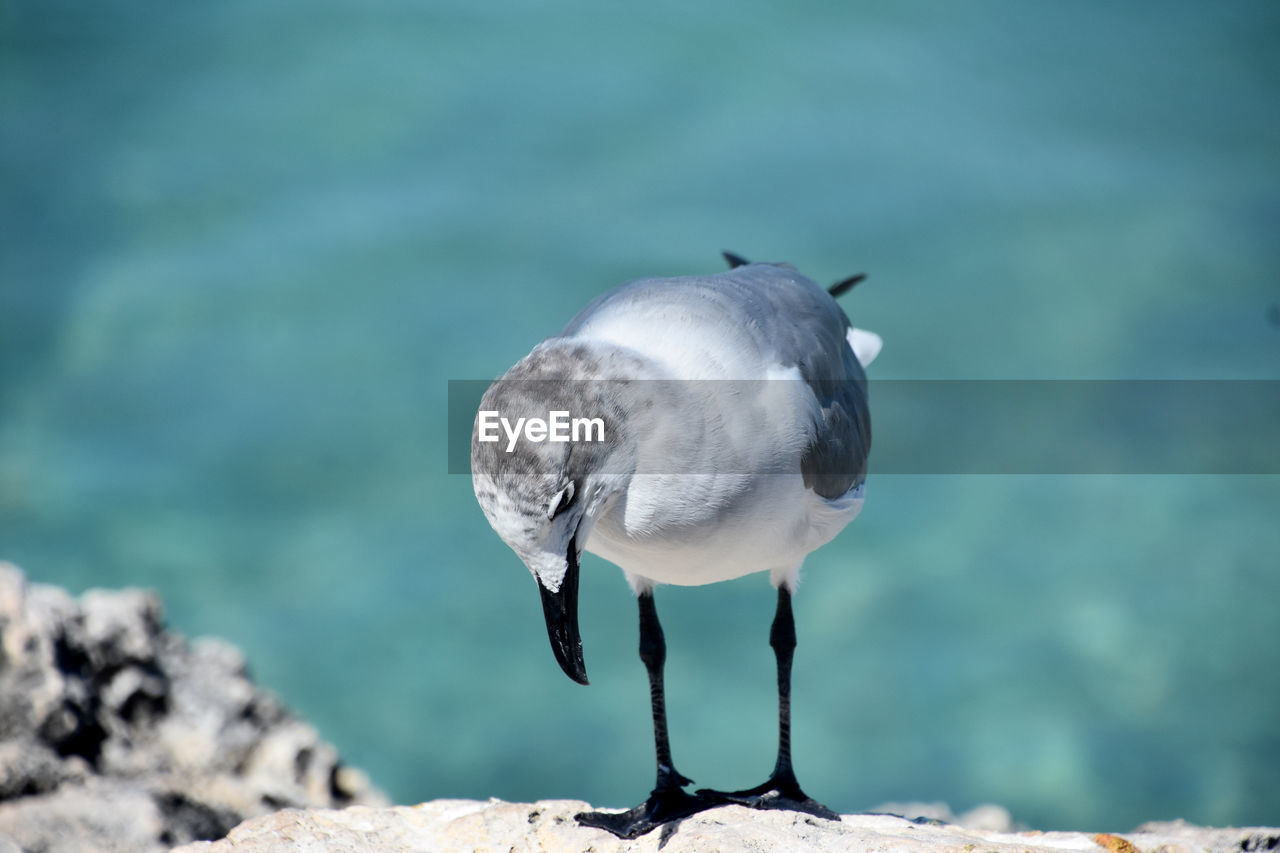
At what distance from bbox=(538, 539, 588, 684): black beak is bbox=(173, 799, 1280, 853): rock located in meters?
0.62

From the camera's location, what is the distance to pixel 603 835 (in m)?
3.23

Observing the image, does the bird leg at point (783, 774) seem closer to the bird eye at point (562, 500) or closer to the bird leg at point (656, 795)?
the bird leg at point (656, 795)

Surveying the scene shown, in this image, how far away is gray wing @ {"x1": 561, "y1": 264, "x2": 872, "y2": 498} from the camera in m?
3.09

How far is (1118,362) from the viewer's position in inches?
325

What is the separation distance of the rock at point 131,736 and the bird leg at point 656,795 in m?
1.32

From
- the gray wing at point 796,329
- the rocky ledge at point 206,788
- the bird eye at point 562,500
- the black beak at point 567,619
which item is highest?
the gray wing at point 796,329

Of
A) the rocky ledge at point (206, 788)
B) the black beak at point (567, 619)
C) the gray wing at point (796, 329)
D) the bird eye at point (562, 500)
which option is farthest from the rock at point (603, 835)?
the bird eye at point (562, 500)

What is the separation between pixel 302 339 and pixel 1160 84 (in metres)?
7.11

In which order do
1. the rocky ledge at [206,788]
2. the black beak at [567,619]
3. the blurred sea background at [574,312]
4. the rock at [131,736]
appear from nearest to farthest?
the black beak at [567,619], the rocky ledge at [206,788], the rock at [131,736], the blurred sea background at [574,312]

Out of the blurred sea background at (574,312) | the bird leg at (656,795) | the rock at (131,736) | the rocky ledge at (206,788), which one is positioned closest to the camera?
the rocky ledge at (206,788)

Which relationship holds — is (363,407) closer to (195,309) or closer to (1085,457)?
(195,309)

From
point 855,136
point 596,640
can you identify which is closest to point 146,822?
point 596,640

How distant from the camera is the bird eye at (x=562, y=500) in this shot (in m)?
2.48

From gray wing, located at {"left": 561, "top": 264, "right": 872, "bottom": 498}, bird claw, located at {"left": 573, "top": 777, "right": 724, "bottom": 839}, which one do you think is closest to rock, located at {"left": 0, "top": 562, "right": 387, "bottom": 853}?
bird claw, located at {"left": 573, "top": 777, "right": 724, "bottom": 839}
